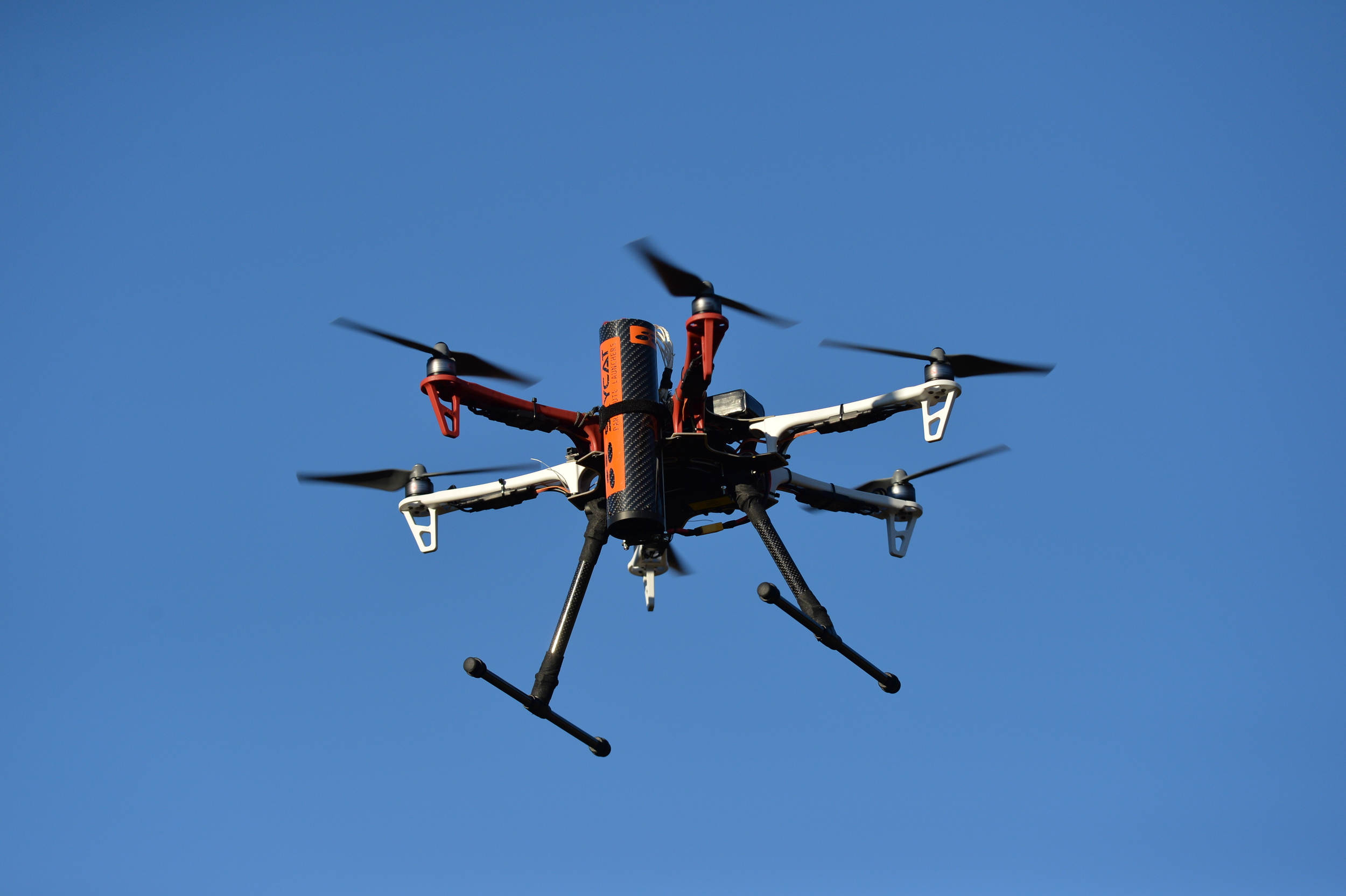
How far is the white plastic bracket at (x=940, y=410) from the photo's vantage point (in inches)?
980

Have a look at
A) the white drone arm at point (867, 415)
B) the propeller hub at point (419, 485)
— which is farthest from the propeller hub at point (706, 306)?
the propeller hub at point (419, 485)

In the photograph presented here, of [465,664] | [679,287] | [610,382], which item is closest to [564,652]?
[465,664]

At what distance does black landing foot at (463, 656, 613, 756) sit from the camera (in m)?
22.6

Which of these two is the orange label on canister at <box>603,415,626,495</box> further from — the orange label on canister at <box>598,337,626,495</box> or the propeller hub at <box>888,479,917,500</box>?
the propeller hub at <box>888,479,917,500</box>

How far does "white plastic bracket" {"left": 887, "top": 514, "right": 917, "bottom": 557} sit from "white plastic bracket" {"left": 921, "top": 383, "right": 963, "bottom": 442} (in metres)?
3.40

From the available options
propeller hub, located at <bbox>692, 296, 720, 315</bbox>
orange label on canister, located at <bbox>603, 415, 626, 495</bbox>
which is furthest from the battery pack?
propeller hub, located at <bbox>692, 296, 720, 315</bbox>

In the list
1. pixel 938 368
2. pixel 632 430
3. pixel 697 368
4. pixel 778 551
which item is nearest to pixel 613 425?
pixel 632 430

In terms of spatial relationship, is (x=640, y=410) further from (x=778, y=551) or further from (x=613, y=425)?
(x=778, y=551)

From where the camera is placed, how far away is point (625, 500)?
77.4 feet

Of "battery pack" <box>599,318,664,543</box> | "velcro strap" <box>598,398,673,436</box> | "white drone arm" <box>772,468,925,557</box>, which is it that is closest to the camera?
"battery pack" <box>599,318,664,543</box>

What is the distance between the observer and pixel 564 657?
24375mm

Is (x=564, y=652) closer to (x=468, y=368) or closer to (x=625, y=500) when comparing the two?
(x=625, y=500)

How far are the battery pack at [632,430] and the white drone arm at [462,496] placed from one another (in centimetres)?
174

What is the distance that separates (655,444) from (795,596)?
10.2ft
